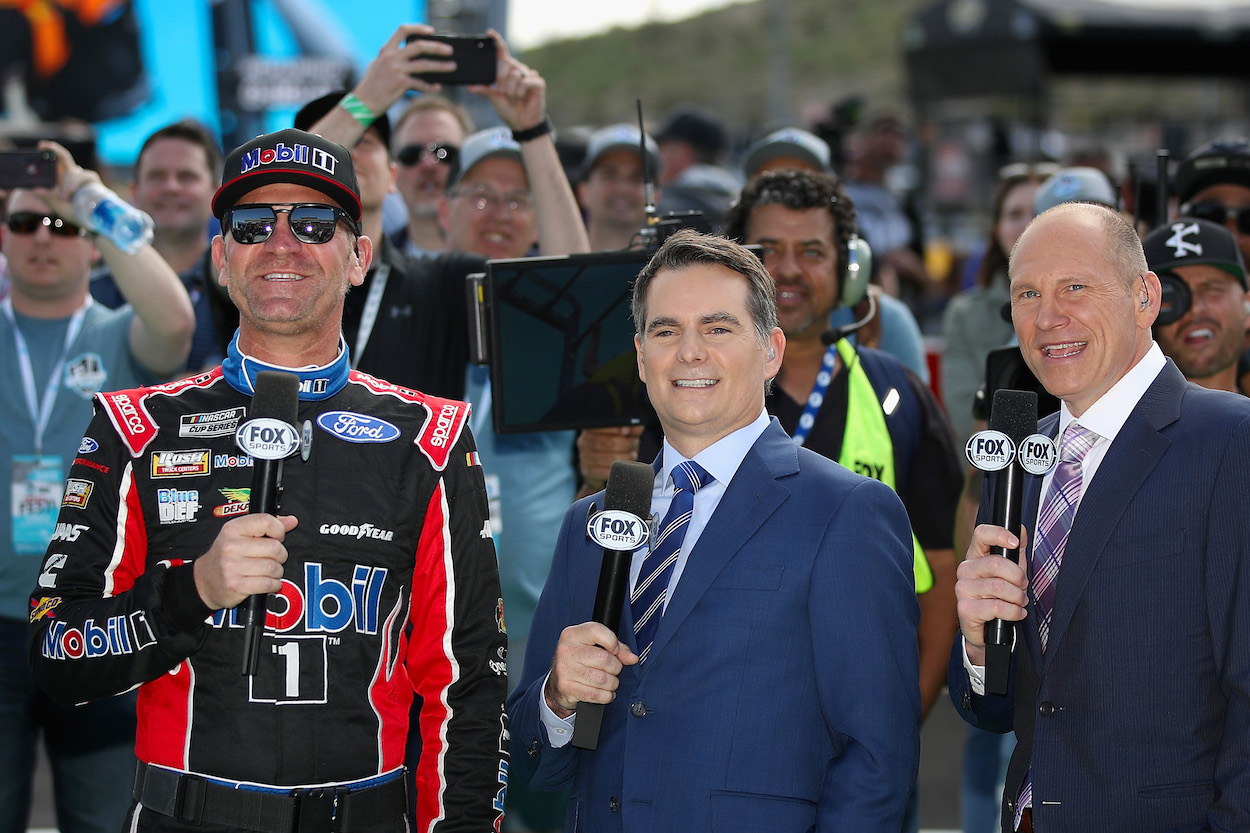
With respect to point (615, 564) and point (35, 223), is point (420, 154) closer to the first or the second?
point (35, 223)

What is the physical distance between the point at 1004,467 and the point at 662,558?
29.0 inches

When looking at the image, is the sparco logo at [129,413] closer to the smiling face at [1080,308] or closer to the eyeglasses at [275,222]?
the eyeglasses at [275,222]

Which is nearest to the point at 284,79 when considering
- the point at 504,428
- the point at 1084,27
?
the point at 504,428

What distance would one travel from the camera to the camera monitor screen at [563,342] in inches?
145

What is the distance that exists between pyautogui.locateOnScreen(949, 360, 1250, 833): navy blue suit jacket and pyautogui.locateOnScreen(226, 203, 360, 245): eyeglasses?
5.73 ft

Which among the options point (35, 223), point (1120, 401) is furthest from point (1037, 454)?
point (35, 223)

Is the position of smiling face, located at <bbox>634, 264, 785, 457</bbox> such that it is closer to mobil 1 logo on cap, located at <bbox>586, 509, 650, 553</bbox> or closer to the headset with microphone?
mobil 1 logo on cap, located at <bbox>586, 509, 650, 553</bbox>

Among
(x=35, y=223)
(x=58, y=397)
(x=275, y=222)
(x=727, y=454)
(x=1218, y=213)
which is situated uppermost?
(x=1218, y=213)

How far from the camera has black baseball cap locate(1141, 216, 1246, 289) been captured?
3.96 meters

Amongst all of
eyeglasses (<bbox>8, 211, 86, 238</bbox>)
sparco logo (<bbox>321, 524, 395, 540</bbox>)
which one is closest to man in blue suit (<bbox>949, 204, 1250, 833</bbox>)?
sparco logo (<bbox>321, 524, 395, 540</bbox>)

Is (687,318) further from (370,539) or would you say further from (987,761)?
(987,761)

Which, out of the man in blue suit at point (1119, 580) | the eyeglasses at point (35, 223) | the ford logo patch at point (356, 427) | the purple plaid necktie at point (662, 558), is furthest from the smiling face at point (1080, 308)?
the eyeglasses at point (35, 223)

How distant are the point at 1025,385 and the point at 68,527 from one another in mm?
2516

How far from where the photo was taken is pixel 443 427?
3.00 meters
